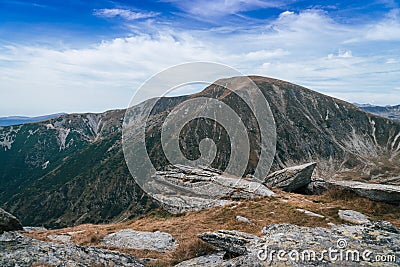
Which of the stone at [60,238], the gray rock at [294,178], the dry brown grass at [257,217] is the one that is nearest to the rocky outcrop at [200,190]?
the dry brown grass at [257,217]

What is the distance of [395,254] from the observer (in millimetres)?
9031

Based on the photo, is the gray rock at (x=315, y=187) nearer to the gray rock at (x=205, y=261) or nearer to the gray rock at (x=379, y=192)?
the gray rock at (x=379, y=192)

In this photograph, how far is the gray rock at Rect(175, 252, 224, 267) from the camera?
482 inches

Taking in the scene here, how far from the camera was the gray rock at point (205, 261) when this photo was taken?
12250 mm

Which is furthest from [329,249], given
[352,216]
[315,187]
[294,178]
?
[315,187]

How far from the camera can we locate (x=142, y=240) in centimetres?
1880

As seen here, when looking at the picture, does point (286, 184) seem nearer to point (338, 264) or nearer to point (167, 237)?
point (167, 237)

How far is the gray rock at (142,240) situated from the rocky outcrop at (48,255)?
15.3 ft

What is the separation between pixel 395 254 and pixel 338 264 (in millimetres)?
2142

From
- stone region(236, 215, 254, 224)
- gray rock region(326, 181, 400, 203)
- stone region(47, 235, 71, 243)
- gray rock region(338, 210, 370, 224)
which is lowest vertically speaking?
stone region(47, 235, 71, 243)

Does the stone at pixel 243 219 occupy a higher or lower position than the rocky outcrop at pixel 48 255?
lower

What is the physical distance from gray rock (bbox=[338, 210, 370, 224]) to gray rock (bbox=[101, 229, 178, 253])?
13.5 metres

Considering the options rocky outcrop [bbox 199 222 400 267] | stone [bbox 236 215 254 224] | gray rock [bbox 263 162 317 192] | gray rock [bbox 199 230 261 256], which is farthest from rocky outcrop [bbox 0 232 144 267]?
gray rock [bbox 263 162 317 192]

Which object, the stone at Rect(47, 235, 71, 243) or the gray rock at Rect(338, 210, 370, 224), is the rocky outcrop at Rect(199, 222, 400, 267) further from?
the stone at Rect(47, 235, 71, 243)
